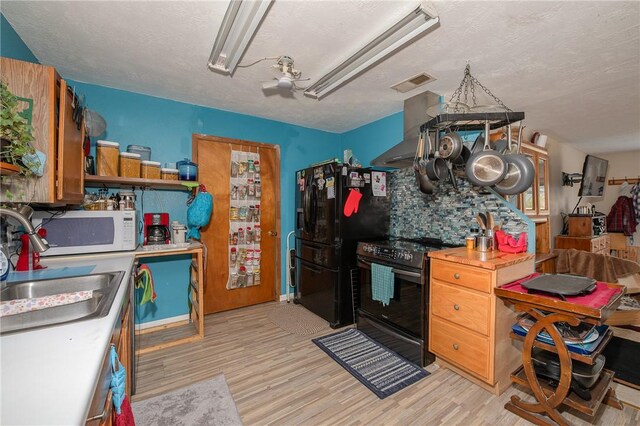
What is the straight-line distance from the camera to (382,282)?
7.68 feet

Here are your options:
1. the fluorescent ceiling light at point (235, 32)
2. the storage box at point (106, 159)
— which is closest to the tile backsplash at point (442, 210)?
the fluorescent ceiling light at point (235, 32)

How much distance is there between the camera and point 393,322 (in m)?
2.36

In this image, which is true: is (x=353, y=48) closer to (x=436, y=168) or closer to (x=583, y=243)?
(x=436, y=168)

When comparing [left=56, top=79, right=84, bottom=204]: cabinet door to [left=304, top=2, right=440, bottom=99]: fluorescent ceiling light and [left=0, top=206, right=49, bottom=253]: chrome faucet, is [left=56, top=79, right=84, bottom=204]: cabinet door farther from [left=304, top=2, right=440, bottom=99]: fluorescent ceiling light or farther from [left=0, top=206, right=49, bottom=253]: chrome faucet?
[left=304, top=2, right=440, bottom=99]: fluorescent ceiling light

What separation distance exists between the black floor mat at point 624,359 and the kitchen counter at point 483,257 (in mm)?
1107

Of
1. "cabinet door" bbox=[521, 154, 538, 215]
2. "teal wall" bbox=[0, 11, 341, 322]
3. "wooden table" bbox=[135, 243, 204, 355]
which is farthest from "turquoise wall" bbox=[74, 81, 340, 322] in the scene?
"cabinet door" bbox=[521, 154, 538, 215]

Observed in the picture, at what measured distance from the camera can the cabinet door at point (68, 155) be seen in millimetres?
1472

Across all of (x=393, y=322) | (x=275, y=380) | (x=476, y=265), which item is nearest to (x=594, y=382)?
(x=476, y=265)

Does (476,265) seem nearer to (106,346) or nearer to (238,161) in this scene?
(106,346)

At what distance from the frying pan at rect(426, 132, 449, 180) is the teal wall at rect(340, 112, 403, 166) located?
103 centimetres

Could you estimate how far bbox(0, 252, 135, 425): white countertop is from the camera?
0.55 meters

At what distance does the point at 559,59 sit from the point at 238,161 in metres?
3.10

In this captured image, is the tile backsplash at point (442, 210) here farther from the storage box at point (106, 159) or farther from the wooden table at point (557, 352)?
the storage box at point (106, 159)

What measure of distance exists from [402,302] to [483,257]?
0.73 metres
